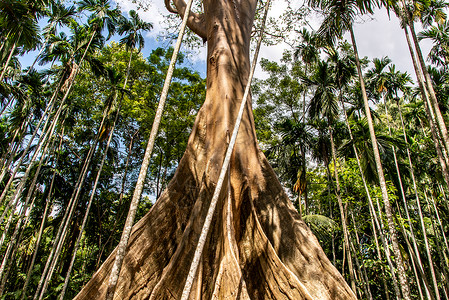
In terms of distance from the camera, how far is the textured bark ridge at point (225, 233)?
270cm

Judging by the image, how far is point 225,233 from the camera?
2.97 m

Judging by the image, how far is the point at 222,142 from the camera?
3.80 meters

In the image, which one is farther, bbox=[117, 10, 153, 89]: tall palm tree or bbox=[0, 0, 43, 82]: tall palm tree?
bbox=[117, 10, 153, 89]: tall palm tree

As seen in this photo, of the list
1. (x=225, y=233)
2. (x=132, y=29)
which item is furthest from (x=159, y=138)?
(x=225, y=233)

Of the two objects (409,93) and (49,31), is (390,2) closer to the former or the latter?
(409,93)

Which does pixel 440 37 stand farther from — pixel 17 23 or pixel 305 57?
pixel 17 23

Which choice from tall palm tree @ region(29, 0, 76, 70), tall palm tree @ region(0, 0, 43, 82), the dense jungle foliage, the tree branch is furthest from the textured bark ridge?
tall palm tree @ region(29, 0, 76, 70)

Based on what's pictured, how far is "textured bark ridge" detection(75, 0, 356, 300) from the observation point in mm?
2697

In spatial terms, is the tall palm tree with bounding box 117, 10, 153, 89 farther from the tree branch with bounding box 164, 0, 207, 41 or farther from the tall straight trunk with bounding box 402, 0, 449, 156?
the tall straight trunk with bounding box 402, 0, 449, 156

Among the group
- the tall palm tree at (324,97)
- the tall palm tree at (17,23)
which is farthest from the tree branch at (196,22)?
the tall palm tree at (324,97)

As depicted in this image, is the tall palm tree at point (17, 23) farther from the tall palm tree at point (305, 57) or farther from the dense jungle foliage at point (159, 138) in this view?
the tall palm tree at point (305, 57)

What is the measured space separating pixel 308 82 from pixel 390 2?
252 inches

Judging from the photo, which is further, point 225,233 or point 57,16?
point 57,16

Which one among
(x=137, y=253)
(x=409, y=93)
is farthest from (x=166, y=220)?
(x=409, y=93)
